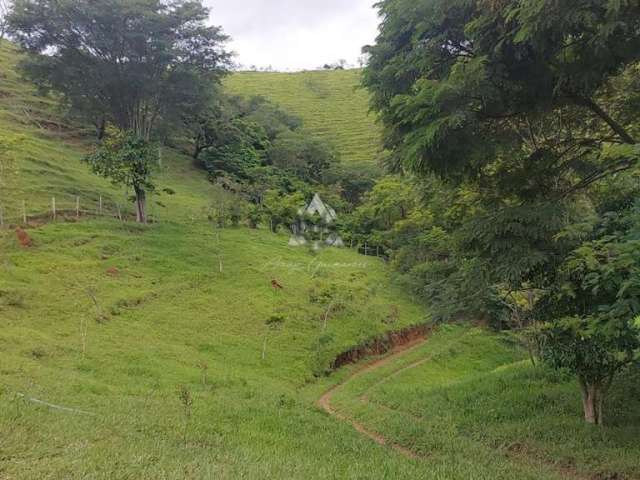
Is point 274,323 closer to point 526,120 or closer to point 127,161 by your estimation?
point 127,161

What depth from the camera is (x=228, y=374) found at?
16.9 meters

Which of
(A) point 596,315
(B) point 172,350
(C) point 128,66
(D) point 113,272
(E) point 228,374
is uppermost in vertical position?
(C) point 128,66

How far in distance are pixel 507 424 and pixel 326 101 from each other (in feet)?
341

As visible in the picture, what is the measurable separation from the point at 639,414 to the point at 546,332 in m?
2.99

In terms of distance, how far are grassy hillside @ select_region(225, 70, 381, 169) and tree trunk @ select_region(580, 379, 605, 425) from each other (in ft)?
223

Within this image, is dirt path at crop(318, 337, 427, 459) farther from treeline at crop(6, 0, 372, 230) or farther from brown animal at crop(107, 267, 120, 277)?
treeline at crop(6, 0, 372, 230)

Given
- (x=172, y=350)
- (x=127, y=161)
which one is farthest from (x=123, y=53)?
(x=172, y=350)

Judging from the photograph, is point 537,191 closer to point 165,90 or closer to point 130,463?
point 130,463

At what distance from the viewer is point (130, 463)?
5848mm

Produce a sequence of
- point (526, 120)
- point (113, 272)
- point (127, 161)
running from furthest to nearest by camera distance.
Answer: point (127, 161) → point (113, 272) → point (526, 120)

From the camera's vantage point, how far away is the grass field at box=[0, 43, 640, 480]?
7.43 m

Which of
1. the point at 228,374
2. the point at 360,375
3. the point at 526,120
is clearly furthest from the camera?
the point at 360,375

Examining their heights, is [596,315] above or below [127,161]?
below

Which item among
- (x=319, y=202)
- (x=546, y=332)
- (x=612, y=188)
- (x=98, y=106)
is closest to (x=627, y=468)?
(x=546, y=332)
